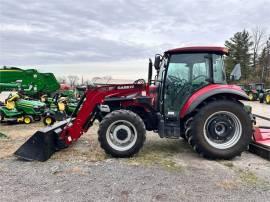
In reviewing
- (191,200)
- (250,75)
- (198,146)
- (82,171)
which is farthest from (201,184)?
(250,75)

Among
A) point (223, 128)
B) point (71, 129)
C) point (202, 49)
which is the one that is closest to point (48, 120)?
point (71, 129)

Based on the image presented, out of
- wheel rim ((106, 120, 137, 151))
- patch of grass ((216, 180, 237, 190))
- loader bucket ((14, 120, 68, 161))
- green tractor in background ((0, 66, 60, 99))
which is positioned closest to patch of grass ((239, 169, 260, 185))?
patch of grass ((216, 180, 237, 190))

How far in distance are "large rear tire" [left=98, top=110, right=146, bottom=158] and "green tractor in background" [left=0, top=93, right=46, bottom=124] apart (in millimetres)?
6656

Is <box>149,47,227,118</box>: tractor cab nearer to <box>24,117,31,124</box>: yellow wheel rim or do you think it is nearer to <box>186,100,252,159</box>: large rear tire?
<box>186,100,252,159</box>: large rear tire

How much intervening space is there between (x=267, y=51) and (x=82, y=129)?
1908 inches

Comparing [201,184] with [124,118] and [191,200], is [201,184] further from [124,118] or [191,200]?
[124,118]

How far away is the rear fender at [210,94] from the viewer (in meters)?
5.89

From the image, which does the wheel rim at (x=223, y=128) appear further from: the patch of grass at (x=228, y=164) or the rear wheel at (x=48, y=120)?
the rear wheel at (x=48, y=120)

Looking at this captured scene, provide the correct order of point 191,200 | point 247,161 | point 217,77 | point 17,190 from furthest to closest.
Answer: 1. point 217,77
2. point 247,161
3. point 17,190
4. point 191,200

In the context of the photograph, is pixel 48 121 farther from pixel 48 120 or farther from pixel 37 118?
pixel 37 118

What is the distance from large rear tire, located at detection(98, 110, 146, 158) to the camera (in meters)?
5.84

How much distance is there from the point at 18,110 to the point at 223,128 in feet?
27.4

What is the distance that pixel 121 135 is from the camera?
5938mm

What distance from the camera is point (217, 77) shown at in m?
6.29
